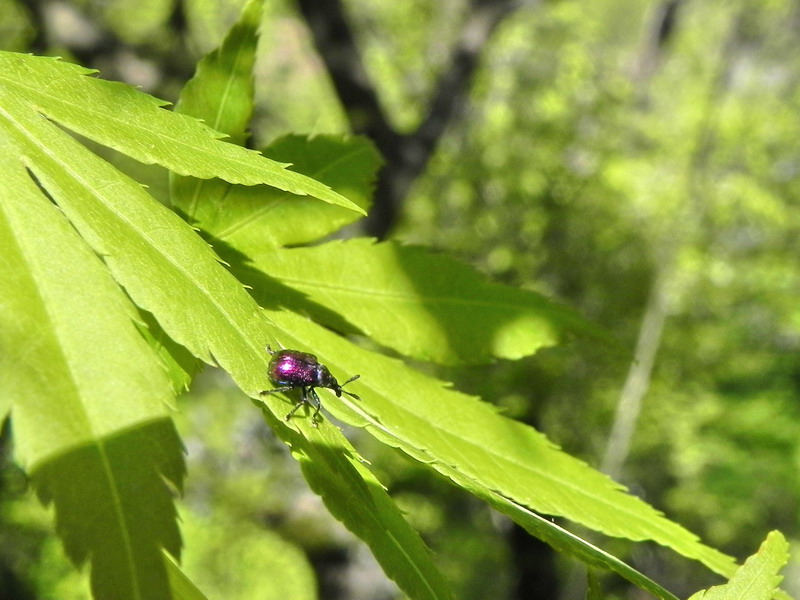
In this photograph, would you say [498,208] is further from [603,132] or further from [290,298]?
[290,298]

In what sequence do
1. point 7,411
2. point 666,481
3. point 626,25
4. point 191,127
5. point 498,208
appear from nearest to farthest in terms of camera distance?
point 7,411
point 191,127
point 498,208
point 666,481
point 626,25

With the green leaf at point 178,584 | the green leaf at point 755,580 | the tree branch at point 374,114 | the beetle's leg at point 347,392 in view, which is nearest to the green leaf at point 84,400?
the green leaf at point 178,584

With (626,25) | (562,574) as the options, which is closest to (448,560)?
(562,574)

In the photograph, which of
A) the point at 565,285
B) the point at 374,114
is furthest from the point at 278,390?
the point at 565,285

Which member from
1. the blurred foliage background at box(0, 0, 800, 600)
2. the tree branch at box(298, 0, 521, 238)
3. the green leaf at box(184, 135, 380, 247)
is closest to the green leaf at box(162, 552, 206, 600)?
the green leaf at box(184, 135, 380, 247)

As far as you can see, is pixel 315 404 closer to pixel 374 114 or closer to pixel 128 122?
pixel 128 122

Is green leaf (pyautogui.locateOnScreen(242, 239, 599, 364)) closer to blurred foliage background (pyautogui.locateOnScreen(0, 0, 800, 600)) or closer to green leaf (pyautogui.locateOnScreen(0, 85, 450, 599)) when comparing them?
green leaf (pyautogui.locateOnScreen(0, 85, 450, 599))
